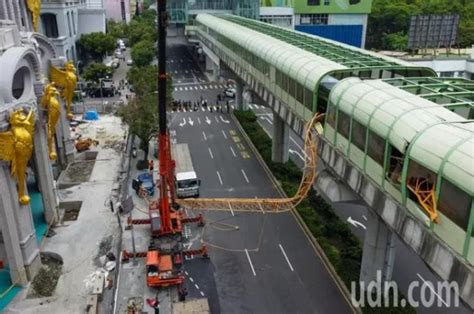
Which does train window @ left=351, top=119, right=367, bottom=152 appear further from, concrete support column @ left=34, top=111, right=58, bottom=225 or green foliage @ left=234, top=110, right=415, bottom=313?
concrete support column @ left=34, top=111, right=58, bottom=225

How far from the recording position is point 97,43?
8450cm

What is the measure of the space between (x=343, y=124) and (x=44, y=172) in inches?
931

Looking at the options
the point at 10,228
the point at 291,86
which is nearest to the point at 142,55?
the point at 291,86

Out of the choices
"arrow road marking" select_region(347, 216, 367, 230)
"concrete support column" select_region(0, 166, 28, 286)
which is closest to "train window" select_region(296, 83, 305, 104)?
"arrow road marking" select_region(347, 216, 367, 230)

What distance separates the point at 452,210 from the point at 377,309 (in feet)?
40.8

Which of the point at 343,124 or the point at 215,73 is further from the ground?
the point at 343,124

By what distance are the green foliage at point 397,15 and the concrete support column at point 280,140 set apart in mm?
75350

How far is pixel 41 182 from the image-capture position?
111ft

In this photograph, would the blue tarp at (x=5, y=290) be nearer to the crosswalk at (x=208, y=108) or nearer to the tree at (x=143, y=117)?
the tree at (x=143, y=117)

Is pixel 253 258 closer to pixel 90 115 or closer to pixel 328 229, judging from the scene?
pixel 328 229

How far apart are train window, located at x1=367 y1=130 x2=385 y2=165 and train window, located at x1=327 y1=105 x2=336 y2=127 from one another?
13.6ft

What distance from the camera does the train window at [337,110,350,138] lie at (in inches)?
902

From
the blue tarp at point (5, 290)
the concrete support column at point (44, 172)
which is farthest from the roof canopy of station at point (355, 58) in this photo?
the blue tarp at point (5, 290)

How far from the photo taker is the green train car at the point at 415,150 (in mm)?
14930
